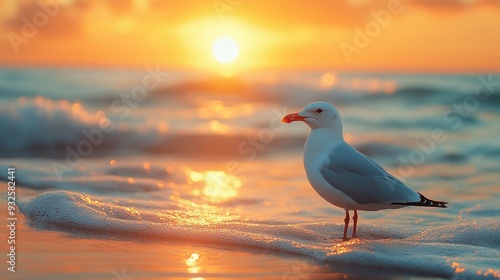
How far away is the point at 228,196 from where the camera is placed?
8477mm

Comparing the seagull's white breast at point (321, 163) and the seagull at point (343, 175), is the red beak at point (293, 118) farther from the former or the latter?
the seagull's white breast at point (321, 163)

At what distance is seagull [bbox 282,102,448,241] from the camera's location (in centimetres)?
585

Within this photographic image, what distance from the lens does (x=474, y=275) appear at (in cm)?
503

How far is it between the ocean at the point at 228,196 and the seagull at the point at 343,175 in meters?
0.35

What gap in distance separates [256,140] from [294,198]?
23.1 feet

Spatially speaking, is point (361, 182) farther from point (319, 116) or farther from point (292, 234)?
point (292, 234)

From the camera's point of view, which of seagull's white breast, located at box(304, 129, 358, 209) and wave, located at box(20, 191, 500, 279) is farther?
seagull's white breast, located at box(304, 129, 358, 209)

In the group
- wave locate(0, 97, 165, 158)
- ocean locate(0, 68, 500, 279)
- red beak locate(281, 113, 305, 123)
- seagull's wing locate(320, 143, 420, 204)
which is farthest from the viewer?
wave locate(0, 97, 165, 158)

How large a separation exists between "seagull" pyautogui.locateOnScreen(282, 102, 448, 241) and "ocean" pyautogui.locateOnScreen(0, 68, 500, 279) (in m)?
0.35

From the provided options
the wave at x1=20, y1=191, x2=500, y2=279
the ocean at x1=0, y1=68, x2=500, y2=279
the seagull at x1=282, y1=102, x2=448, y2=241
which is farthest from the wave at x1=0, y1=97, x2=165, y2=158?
the seagull at x1=282, y1=102, x2=448, y2=241

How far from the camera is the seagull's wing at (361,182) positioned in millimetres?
5840

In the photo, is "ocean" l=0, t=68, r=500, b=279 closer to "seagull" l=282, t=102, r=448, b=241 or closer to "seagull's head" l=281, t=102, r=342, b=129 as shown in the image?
"seagull" l=282, t=102, r=448, b=241

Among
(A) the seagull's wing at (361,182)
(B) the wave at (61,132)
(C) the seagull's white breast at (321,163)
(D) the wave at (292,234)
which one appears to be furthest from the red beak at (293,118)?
(B) the wave at (61,132)

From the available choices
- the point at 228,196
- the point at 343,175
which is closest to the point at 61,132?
the point at 228,196
